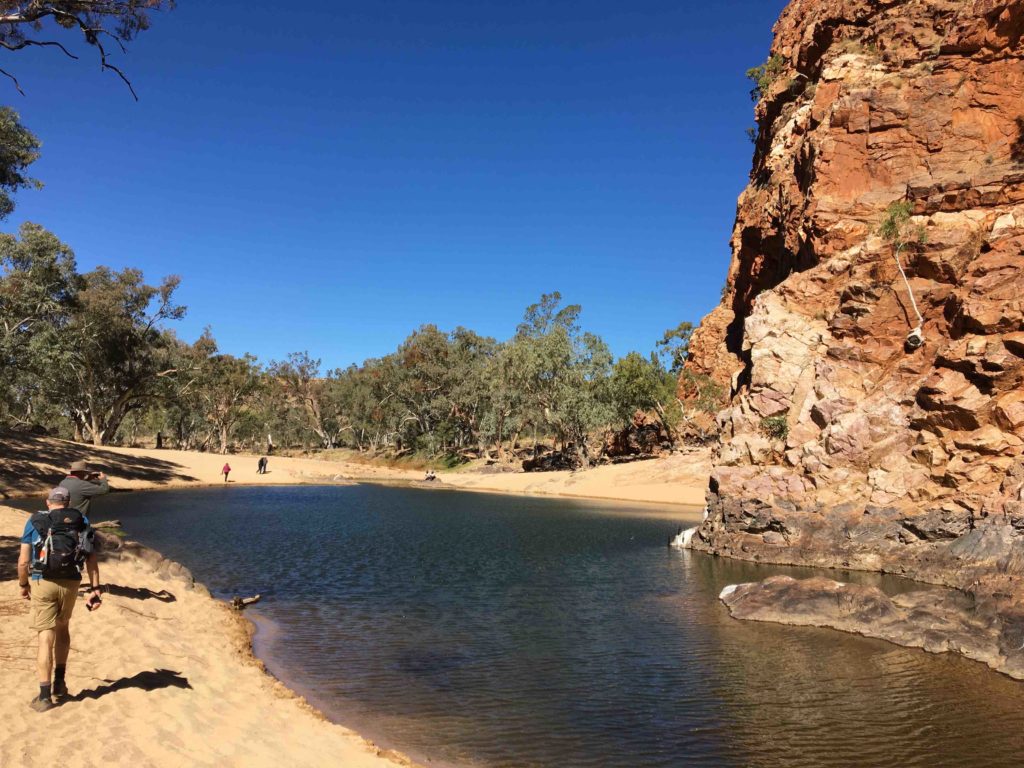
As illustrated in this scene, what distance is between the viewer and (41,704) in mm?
8359

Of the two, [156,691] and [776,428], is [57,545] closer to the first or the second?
[156,691]

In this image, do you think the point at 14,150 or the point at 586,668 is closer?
the point at 586,668

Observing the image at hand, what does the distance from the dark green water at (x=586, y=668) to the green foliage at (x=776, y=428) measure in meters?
6.98

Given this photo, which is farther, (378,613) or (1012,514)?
(1012,514)

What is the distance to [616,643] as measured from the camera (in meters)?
15.8

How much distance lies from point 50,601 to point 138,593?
24.0ft

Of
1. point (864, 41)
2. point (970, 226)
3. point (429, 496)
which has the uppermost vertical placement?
point (864, 41)

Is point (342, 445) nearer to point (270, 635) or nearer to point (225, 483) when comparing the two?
point (225, 483)

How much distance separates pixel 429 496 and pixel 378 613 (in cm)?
4163

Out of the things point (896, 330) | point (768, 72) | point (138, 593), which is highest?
point (768, 72)

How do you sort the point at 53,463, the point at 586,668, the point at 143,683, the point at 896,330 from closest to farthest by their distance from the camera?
the point at 143,683 < the point at 586,668 < the point at 896,330 < the point at 53,463

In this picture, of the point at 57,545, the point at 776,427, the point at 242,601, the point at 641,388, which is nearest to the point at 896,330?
the point at 776,427

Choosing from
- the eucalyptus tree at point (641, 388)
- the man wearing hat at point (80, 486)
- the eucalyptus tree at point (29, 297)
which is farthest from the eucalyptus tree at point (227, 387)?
the man wearing hat at point (80, 486)

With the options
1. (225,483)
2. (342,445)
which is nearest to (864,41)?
(225,483)
